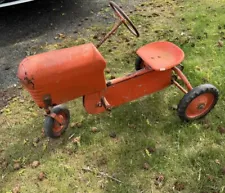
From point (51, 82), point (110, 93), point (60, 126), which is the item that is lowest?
point (60, 126)

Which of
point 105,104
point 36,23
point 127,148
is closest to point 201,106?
point 127,148

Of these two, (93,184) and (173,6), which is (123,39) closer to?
(173,6)

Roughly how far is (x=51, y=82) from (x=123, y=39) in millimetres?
2085

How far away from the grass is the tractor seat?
1.85 ft

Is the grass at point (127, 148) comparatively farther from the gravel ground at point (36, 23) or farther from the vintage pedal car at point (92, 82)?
the gravel ground at point (36, 23)

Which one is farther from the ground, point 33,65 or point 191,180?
point 33,65

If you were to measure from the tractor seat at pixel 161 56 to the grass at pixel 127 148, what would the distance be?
0.56 meters

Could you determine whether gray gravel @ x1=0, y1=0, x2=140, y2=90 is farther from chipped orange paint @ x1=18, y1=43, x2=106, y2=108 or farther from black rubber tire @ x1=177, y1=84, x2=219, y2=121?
black rubber tire @ x1=177, y1=84, x2=219, y2=121

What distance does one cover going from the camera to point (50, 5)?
5184 mm

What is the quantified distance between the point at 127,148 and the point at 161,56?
85 cm

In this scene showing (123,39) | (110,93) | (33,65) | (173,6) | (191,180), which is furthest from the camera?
(173,6)

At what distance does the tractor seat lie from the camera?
2.93 m

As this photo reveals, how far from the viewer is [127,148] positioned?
3018 mm

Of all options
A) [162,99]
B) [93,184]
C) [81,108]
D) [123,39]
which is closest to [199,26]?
[123,39]
